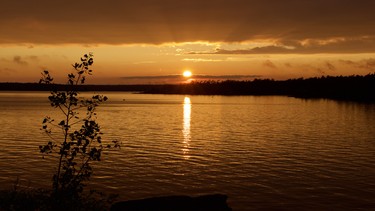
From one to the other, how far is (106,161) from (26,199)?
716 inches

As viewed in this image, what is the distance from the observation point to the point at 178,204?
1820 centimetres

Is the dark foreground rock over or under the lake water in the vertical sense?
over

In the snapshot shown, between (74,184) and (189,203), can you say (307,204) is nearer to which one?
(189,203)

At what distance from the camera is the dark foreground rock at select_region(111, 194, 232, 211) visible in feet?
59.3

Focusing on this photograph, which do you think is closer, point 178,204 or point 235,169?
point 178,204

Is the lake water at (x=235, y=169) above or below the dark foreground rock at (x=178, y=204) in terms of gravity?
below

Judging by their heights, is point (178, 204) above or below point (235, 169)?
above

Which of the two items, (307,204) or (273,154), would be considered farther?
(273,154)

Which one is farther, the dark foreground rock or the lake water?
the lake water

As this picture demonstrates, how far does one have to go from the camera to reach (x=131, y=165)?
38375mm

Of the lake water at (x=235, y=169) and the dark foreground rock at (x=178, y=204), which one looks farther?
the lake water at (x=235, y=169)

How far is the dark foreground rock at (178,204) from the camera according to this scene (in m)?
18.1

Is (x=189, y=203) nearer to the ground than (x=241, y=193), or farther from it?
farther from it

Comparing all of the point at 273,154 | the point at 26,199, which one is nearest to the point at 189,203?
the point at 26,199
